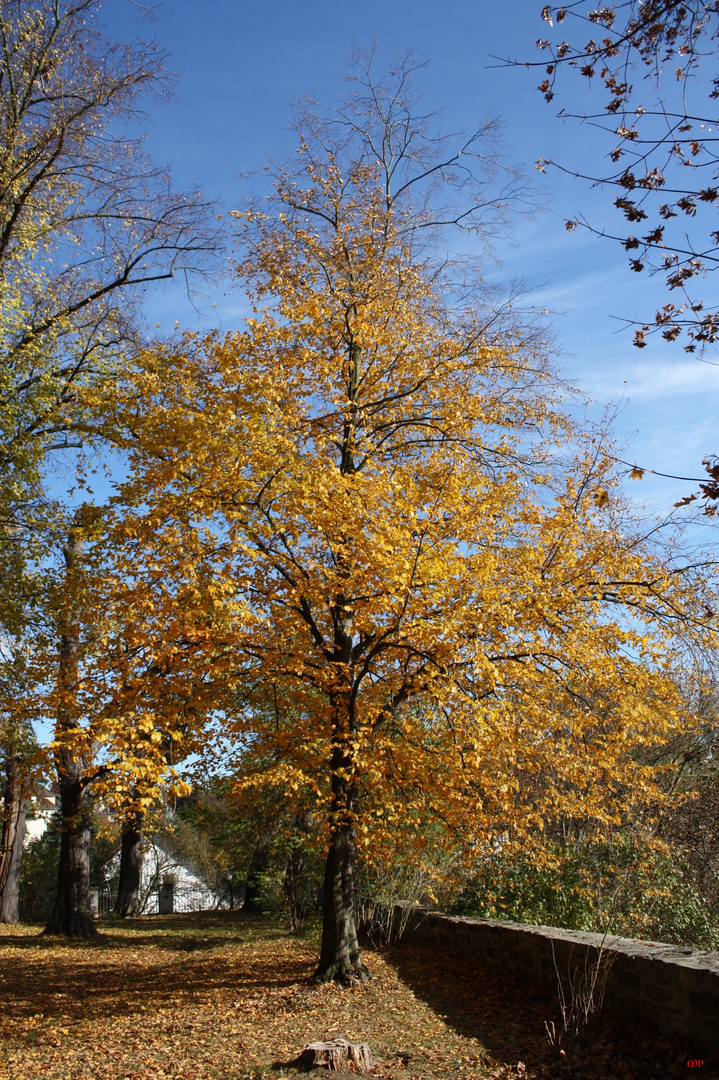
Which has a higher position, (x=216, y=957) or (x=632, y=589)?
(x=632, y=589)

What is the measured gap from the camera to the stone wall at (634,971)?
417cm

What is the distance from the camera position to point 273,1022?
244 inches

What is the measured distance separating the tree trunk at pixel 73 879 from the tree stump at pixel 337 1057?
915 cm

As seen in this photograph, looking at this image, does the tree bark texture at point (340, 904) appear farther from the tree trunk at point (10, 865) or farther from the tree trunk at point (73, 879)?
the tree trunk at point (10, 865)

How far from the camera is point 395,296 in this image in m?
9.20

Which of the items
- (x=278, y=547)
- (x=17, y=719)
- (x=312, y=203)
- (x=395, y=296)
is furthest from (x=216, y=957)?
(x=312, y=203)

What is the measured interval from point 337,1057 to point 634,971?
2128mm

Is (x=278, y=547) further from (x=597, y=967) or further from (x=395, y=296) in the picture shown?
(x=597, y=967)

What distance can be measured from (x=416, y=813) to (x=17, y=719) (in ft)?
13.9

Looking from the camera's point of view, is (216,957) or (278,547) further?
(216,957)

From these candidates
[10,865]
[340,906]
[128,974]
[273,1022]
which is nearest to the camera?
[273,1022]

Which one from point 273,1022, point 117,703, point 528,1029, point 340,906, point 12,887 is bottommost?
point 12,887

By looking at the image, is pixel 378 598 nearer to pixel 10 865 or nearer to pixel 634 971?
pixel 634 971

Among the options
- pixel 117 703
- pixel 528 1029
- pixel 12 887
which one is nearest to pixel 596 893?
pixel 528 1029
